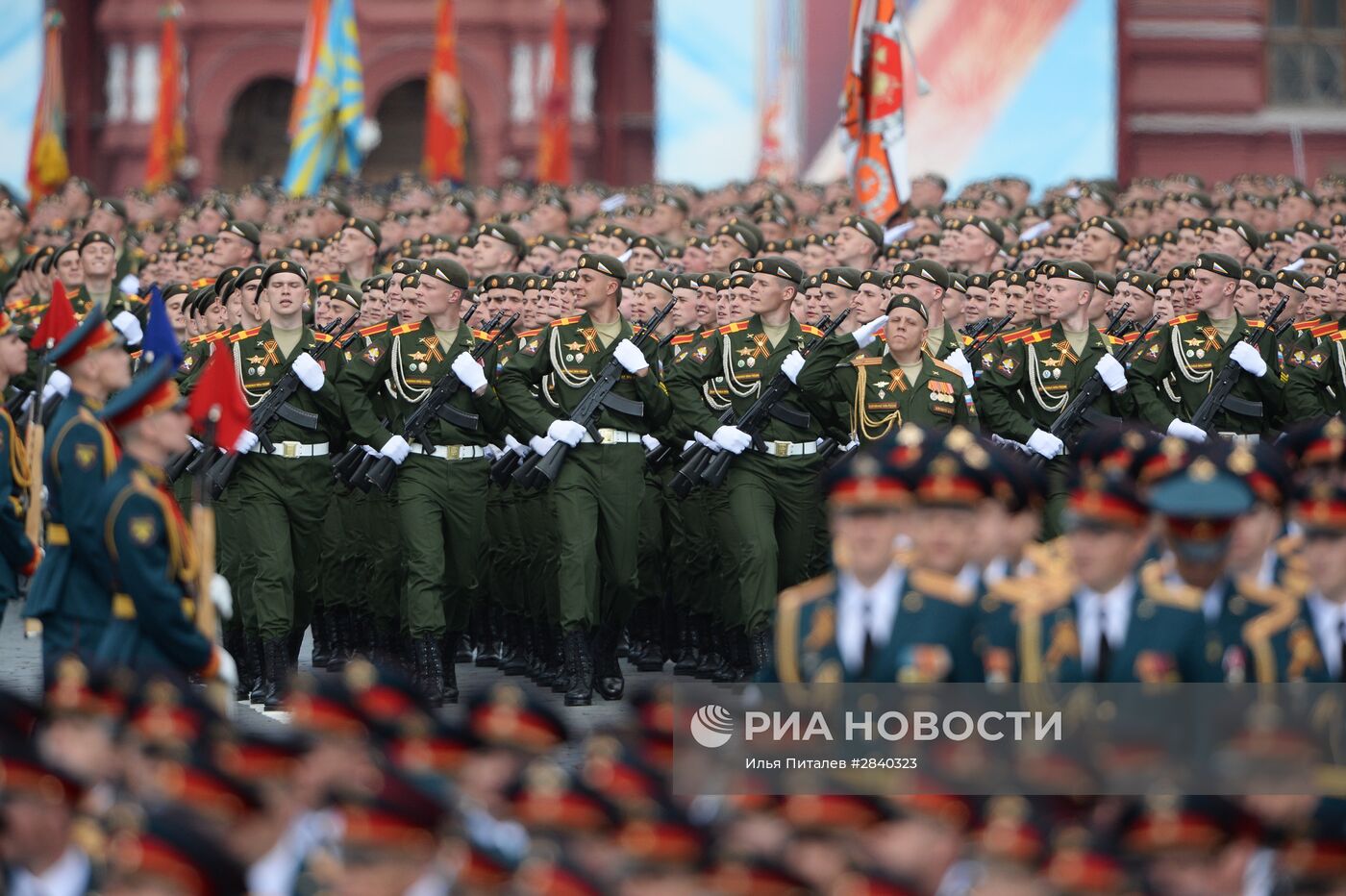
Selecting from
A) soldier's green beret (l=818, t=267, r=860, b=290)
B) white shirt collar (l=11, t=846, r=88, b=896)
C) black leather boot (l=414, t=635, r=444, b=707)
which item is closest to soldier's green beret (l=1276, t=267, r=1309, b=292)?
soldier's green beret (l=818, t=267, r=860, b=290)

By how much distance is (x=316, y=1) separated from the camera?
83.9ft

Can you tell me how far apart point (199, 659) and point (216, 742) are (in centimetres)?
182

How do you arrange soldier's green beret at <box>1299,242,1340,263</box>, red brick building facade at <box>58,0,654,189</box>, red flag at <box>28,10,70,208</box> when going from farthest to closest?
red brick building facade at <box>58,0,654,189</box>, red flag at <box>28,10,70,208</box>, soldier's green beret at <box>1299,242,1340,263</box>

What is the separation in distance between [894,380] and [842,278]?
3.74 feet

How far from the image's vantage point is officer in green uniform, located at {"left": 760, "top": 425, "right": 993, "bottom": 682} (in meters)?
7.20

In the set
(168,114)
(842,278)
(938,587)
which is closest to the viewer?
(938,587)

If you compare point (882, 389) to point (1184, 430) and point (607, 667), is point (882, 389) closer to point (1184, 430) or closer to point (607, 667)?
point (1184, 430)

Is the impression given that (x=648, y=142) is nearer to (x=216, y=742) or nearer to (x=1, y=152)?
(x=1, y=152)

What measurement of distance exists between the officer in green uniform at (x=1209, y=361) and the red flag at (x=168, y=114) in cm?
1525

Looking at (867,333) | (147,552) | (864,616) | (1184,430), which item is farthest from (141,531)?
(1184,430)

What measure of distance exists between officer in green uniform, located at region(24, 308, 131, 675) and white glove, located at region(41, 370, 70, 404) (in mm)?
4725

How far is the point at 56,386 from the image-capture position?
14242 millimetres

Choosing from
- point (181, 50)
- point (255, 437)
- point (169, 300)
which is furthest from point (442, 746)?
point (181, 50)

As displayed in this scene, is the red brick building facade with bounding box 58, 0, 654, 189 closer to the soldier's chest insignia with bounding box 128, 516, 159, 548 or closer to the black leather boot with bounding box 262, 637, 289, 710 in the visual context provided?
the black leather boot with bounding box 262, 637, 289, 710
